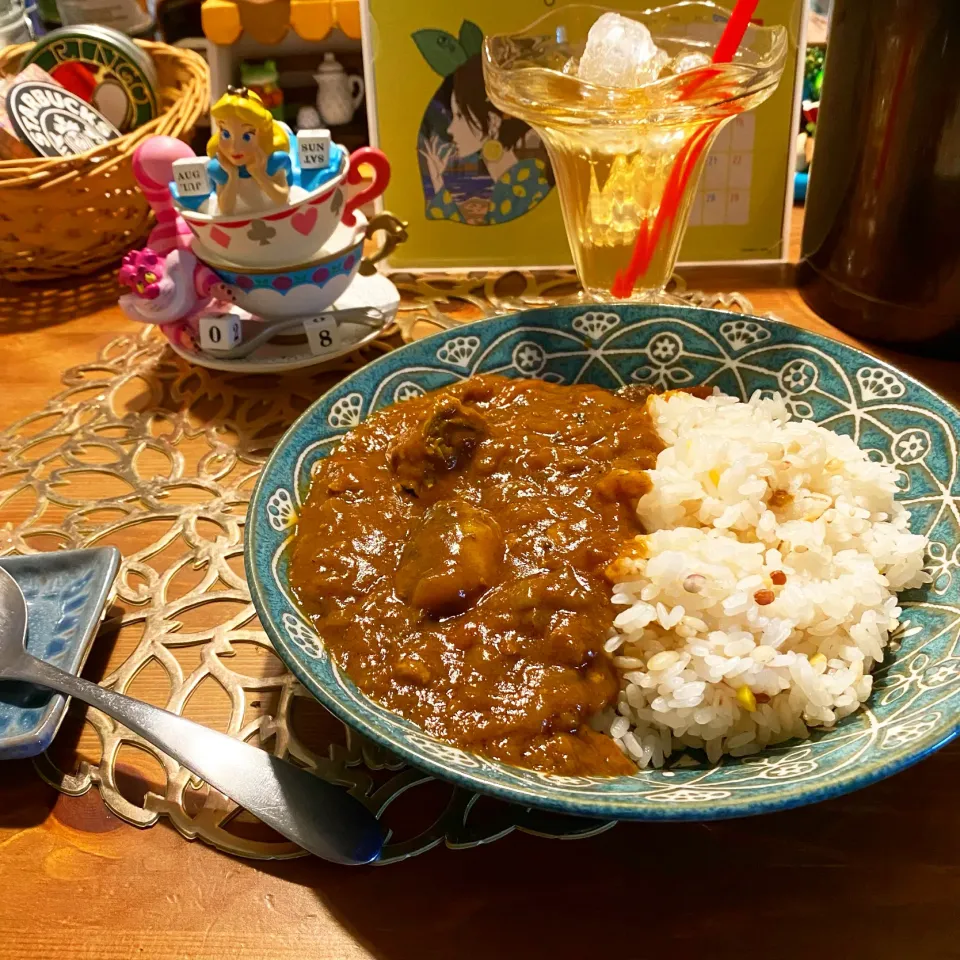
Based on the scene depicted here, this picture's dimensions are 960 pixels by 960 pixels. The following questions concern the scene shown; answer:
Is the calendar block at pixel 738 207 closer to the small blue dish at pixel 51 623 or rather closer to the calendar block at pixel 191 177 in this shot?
the calendar block at pixel 191 177

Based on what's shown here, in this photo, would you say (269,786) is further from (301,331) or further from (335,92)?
(335,92)

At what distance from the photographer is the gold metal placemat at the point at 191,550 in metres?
1.16

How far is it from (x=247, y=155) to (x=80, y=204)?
738 mm

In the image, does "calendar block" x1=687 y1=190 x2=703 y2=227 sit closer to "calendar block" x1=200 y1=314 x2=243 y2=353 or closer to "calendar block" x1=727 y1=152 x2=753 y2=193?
"calendar block" x1=727 y1=152 x2=753 y2=193

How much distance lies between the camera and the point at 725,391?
1730 millimetres

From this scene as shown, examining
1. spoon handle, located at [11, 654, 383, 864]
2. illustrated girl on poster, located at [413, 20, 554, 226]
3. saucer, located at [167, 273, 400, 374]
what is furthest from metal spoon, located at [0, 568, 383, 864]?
illustrated girl on poster, located at [413, 20, 554, 226]

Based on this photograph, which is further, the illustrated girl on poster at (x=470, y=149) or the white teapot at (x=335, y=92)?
the white teapot at (x=335, y=92)

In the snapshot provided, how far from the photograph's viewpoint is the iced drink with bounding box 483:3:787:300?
169cm

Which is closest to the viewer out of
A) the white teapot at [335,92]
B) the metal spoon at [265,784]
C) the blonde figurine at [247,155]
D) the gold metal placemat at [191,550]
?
the metal spoon at [265,784]

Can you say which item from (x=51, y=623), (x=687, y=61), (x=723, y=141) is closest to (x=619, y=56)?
(x=687, y=61)

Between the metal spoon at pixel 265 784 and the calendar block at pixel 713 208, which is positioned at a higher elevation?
the calendar block at pixel 713 208

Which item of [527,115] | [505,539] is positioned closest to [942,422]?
[505,539]

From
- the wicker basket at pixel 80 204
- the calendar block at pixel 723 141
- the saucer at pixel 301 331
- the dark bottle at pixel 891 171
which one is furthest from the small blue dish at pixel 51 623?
the calendar block at pixel 723 141

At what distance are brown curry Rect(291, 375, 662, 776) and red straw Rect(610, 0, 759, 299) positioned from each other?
0.48 m
